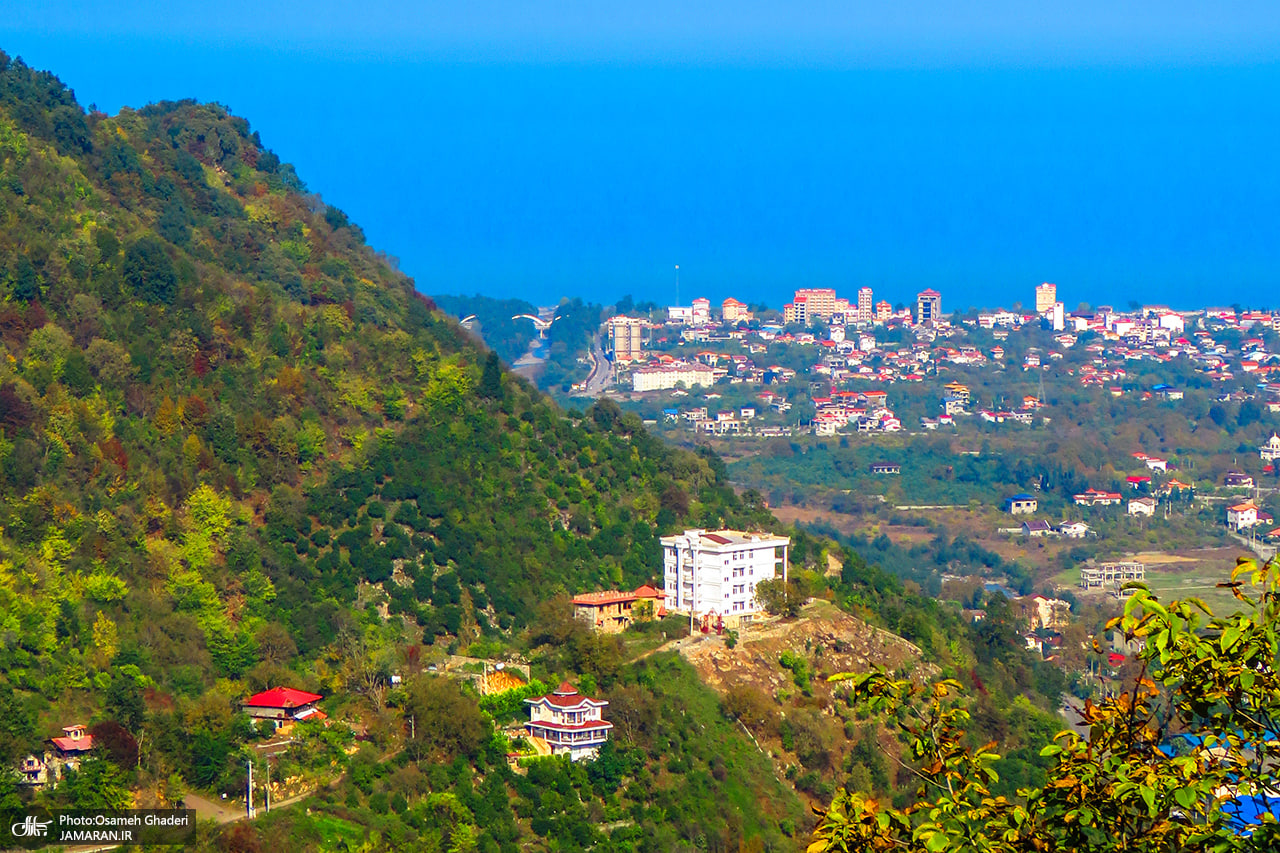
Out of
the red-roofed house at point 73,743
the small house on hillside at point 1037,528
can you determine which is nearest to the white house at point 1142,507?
the small house on hillside at point 1037,528

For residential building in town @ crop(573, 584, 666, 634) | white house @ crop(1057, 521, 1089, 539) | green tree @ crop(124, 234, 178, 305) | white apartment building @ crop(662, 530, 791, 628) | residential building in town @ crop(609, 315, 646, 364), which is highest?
residential building in town @ crop(609, 315, 646, 364)

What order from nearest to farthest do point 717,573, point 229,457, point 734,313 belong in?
1. point 717,573
2. point 229,457
3. point 734,313

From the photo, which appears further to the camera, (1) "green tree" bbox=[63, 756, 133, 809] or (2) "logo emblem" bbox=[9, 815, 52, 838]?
(1) "green tree" bbox=[63, 756, 133, 809]

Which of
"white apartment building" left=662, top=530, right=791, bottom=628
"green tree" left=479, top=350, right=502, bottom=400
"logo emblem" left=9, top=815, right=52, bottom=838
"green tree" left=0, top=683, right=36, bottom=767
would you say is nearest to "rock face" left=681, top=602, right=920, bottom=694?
"white apartment building" left=662, top=530, right=791, bottom=628

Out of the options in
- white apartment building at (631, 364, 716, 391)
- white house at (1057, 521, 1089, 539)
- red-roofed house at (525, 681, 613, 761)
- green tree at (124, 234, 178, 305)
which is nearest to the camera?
red-roofed house at (525, 681, 613, 761)

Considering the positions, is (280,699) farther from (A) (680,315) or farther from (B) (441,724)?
(A) (680,315)

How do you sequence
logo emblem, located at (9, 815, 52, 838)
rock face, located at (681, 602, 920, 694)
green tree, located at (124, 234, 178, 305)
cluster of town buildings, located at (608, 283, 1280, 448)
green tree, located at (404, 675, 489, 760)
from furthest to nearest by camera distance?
cluster of town buildings, located at (608, 283, 1280, 448)
green tree, located at (124, 234, 178, 305)
rock face, located at (681, 602, 920, 694)
green tree, located at (404, 675, 489, 760)
logo emblem, located at (9, 815, 52, 838)

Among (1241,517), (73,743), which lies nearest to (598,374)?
(1241,517)

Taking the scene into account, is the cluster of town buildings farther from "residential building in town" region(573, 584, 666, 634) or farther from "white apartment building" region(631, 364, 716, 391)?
"residential building in town" region(573, 584, 666, 634)
